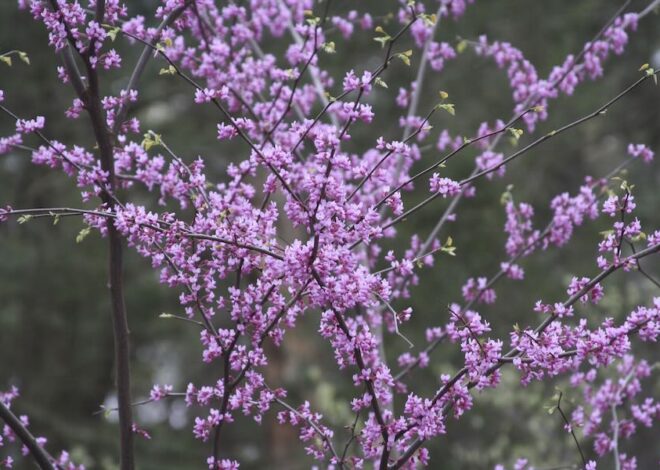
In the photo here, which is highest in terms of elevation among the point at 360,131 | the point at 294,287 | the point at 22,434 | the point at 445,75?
the point at 445,75

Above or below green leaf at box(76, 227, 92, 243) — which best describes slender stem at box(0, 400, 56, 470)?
below

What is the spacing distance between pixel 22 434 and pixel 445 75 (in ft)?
29.2

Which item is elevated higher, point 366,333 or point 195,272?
point 195,272

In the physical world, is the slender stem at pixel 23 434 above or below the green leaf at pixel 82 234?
below

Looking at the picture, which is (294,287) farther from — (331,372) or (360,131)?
(331,372)

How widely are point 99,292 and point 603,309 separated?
19.6 feet

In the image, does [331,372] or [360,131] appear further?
[331,372]

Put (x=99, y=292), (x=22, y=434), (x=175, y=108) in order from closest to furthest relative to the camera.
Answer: (x=22, y=434) → (x=99, y=292) → (x=175, y=108)

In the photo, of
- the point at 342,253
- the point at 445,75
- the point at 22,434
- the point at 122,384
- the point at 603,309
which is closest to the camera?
the point at 342,253

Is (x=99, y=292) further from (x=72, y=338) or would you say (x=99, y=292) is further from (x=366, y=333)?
(x=366, y=333)

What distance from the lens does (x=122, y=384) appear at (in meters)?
2.95

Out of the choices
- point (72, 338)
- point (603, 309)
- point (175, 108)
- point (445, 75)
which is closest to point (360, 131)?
point (445, 75)

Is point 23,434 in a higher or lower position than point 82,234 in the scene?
lower

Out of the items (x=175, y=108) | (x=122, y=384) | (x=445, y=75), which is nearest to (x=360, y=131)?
(x=445, y=75)
